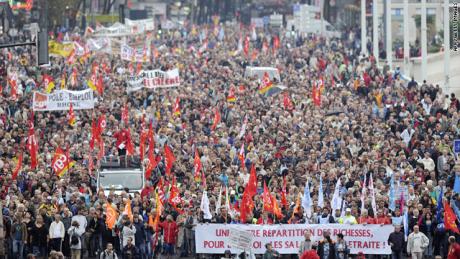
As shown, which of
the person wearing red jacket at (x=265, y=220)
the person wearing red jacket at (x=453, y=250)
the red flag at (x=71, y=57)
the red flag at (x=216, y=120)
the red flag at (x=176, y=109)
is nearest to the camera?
the person wearing red jacket at (x=453, y=250)

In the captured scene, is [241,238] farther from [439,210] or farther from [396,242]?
[439,210]

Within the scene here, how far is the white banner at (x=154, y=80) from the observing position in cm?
5053

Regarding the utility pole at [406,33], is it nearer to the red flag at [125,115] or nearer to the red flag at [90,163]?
the red flag at [125,115]

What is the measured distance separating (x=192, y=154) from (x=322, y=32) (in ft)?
132

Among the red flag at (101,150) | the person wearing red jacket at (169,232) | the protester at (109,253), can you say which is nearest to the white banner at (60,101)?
the red flag at (101,150)

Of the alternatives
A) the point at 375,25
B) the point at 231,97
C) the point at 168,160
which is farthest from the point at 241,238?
the point at 375,25

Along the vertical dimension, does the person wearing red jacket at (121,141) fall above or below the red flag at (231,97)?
above

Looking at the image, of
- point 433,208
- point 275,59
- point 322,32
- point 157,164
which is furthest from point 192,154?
point 322,32

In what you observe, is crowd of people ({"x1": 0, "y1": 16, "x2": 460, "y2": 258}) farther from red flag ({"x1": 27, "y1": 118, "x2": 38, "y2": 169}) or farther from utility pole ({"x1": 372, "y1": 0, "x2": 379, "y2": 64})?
utility pole ({"x1": 372, "y1": 0, "x2": 379, "y2": 64})

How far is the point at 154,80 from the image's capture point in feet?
166

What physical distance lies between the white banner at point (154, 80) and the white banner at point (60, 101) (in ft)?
18.1

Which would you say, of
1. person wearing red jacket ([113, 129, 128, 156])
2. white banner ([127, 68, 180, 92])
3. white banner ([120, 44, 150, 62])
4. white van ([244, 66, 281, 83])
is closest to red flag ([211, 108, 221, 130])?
person wearing red jacket ([113, 129, 128, 156])

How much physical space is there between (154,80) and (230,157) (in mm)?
10969

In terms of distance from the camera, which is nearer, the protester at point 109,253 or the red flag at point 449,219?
the protester at point 109,253
